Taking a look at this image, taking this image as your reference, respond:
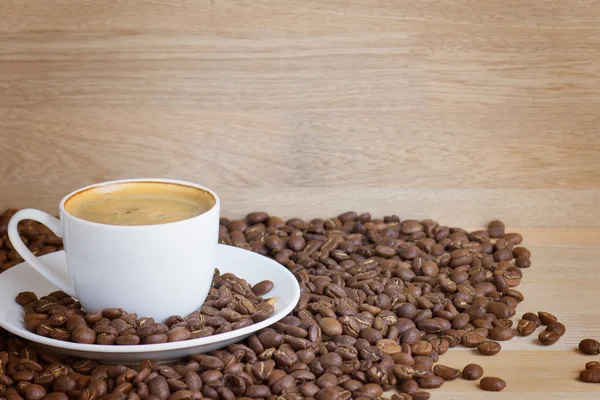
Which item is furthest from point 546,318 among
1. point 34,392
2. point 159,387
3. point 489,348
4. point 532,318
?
point 34,392

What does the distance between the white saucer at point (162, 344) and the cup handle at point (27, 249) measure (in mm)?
57

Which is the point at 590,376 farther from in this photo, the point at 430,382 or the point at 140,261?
the point at 140,261

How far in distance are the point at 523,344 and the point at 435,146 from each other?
50 centimetres

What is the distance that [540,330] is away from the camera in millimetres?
1152

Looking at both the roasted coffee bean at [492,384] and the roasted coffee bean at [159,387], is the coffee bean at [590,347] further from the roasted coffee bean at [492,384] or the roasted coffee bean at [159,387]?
the roasted coffee bean at [159,387]

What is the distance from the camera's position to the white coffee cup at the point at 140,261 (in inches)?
39.6

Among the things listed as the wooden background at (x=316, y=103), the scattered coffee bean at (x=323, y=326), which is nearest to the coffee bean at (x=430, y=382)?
the scattered coffee bean at (x=323, y=326)

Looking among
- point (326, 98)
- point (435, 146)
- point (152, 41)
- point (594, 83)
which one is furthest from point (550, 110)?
point (152, 41)

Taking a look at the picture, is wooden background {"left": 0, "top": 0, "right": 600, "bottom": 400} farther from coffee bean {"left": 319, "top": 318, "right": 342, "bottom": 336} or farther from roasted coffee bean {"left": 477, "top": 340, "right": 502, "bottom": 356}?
coffee bean {"left": 319, "top": 318, "right": 342, "bottom": 336}

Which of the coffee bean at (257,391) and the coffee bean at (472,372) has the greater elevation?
the coffee bean at (472,372)

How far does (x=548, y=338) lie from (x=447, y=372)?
178 mm

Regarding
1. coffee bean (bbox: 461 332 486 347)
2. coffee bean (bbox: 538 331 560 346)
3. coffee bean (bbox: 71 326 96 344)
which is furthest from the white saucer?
coffee bean (bbox: 538 331 560 346)

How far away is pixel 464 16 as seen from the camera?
1.45m

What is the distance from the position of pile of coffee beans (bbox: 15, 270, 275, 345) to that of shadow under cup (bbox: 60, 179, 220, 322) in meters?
0.02
